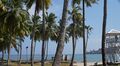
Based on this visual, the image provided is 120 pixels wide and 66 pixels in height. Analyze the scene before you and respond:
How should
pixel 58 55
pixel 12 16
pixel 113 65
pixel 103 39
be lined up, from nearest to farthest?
1. pixel 58 55
2. pixel 103 39
3. pixel 12 16
4. pixel 113 65

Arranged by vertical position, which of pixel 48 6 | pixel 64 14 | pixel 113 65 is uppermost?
pixel 48 6

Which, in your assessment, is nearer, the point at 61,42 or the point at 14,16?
the point at 61,42

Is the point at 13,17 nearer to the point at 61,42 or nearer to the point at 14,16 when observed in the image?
the point at 14,16

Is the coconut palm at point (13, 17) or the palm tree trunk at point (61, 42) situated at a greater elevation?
the coconut palm at point (13, 17)

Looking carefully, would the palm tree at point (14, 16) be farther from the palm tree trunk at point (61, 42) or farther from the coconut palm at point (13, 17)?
the palm tree trunk at point (61, 42)

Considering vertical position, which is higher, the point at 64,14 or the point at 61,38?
the point at 64,14

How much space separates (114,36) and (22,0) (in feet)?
86.4

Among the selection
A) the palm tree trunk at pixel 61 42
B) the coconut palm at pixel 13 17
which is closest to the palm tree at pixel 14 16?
the coconut palm at pixel 13 17

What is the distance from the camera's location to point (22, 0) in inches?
2207

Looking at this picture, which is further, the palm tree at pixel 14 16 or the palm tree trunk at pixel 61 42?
the palm tree at pixel 14 16

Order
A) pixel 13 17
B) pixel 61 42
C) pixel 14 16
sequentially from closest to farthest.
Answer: pixel 61 42 < pixel 14 16 < pixel 13 17

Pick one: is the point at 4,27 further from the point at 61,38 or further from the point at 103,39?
the point at 61,38

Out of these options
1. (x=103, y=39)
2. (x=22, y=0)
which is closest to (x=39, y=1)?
(x=22, y=0)

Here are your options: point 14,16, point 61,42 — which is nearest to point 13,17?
point 14,16
